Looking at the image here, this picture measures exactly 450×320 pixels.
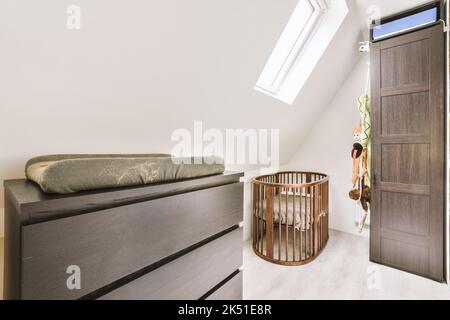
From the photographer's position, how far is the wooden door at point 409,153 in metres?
1.77

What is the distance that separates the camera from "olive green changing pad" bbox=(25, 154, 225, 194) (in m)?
0.58

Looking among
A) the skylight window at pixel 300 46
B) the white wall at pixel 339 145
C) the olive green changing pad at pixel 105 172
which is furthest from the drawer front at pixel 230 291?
the white wall at pixel 339 145

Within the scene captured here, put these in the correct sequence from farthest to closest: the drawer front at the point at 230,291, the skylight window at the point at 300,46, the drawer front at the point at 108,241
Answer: the skylight window at the point at 300,46
the drawer front at the point at 230,291
the drawer front at the point at 108,241

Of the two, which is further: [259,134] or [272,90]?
[259,134]

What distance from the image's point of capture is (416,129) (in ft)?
6.07

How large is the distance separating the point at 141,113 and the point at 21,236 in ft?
2.72

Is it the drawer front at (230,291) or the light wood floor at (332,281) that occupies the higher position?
the drawer front at (230,291)

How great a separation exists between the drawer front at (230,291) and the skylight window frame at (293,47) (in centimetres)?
143

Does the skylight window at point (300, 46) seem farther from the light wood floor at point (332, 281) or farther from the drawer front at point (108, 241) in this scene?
the light wood floor at point (332, 281)

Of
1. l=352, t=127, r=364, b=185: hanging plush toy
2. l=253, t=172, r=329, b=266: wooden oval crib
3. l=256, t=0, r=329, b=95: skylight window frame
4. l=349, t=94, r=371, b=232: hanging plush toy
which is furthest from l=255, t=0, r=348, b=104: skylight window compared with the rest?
l=253, t=172, r=329, b=266: wooden oval crib
